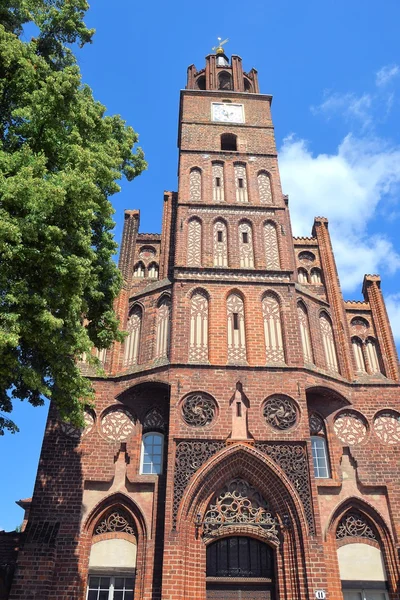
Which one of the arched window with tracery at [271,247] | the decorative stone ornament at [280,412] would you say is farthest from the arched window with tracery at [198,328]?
the arched window with tracery at [271,247]

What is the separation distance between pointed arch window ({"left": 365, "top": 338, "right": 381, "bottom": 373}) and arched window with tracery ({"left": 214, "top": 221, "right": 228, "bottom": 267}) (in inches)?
228

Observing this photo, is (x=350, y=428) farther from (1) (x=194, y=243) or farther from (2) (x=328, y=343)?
(1) (x=194, y=243)

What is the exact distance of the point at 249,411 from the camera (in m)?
14.9

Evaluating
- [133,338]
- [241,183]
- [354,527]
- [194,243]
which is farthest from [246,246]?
[354,527]

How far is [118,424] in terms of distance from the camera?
15758 millimetres

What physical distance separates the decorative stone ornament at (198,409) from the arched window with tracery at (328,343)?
4.57m

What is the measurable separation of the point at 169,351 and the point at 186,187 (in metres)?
7.39

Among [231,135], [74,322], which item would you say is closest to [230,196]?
[231,135]

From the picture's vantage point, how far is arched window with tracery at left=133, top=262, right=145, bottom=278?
Result: 19.3m

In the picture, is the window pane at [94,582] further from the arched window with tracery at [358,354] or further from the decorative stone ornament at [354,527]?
the arched window with tracery at [358,354]

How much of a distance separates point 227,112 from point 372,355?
12.8 metres

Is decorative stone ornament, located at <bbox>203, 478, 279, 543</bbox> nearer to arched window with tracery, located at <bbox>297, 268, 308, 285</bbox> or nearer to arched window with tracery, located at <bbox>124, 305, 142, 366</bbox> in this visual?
arched window with tracery, located at <bbox>124, 305, 142, 366</bbox>

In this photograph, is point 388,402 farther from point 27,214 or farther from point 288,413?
point 27,214

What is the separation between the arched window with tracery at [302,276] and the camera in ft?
64.4
